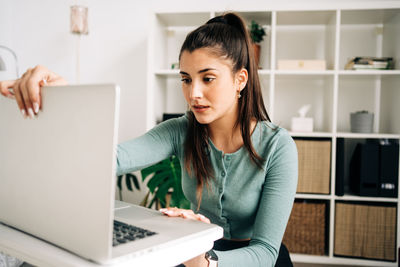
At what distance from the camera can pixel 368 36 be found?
248cm

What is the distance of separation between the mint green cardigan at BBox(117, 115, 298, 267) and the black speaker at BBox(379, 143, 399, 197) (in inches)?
55.7

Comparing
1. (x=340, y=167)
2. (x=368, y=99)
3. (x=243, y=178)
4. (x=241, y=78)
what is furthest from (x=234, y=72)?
(x=368, y=99)

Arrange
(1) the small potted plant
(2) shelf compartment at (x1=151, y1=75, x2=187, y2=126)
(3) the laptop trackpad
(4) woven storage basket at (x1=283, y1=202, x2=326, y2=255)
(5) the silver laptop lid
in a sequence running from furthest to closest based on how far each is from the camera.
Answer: (2) shelf compartment at (x1=151, y1=75, x2=187, y2=126)
(1) the small potted plant
(4) woven storage basket at (x1=283, y1=202, x2=326, y2=255)
(3) the laptop trackpad
(5) the silver laptop lid

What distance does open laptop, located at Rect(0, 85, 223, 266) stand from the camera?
418 millimetres

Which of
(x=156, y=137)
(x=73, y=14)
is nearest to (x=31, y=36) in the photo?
(x=73, y=14)

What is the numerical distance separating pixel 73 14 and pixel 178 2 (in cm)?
82

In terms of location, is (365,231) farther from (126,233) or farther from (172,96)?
(126,233)

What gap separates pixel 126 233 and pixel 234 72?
65 centimetres

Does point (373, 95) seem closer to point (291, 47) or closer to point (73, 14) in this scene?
point (291, 47)

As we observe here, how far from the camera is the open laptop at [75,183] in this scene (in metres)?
0.42

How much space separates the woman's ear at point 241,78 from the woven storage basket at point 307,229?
1423 mm

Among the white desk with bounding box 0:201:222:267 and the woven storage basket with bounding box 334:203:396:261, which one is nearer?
the white desk with bounding box 0:201:222:267

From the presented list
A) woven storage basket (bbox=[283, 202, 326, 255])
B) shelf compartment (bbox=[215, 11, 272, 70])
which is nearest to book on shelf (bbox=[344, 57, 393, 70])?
shelf compartment (bbox=[215, 11, 272, 70])

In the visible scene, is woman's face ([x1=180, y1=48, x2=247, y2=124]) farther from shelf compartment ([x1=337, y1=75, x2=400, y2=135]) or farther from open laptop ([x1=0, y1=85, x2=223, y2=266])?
shelf compartment ([x1=337, y1=75, x2=400, y2=135])
